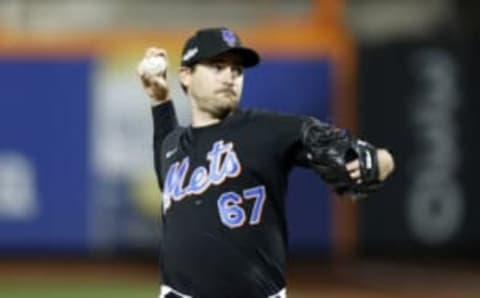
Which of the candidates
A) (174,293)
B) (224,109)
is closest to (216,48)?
(224,109)

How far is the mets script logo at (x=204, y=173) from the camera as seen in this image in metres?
4.40

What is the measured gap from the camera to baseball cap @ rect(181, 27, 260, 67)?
446 centimetres

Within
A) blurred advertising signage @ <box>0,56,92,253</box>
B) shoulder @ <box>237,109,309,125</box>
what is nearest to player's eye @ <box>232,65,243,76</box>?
shoulder @ <box>237,109,309,125</box>

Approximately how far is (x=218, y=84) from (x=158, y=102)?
Result: 2.32 feet

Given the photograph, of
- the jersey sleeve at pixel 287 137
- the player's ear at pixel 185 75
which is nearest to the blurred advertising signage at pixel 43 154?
the player's ear at pixel 185 75

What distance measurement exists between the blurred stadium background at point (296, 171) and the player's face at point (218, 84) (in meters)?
7.83

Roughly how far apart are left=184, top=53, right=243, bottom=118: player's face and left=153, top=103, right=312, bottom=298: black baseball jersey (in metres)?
0.05

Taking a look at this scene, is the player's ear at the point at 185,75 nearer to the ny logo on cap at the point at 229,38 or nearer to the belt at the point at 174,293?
the ny logo on cap at the point at 229,38

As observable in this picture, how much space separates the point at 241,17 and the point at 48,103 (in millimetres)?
4047

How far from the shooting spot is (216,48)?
448cm

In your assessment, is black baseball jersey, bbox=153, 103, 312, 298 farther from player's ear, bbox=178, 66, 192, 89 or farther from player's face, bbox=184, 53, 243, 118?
player's ear, bbox=178, 66, 192, 89

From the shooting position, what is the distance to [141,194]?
13.2m

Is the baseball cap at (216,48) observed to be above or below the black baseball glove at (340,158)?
above

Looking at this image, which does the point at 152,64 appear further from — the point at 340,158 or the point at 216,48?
the point at 340,158
